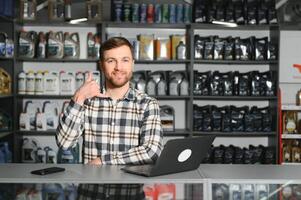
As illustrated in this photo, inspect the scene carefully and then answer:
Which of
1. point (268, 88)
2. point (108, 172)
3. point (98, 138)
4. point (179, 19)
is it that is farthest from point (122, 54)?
point (268, 88)

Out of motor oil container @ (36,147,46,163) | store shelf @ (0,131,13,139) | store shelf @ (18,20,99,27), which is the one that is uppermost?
store shelf @ (18,20,99,27)

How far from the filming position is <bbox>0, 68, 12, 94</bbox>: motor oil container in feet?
15.2

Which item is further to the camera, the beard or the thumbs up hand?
the beard

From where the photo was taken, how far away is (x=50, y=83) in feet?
16.7

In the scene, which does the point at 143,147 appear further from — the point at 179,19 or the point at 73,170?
the point at 179,19

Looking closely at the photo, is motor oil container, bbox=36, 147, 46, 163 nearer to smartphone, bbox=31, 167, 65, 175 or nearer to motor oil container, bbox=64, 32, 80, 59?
motor oil container, bbox=64, 32, 80, 59

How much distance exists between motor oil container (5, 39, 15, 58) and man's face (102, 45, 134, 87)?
111 inches

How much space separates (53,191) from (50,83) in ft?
11.5

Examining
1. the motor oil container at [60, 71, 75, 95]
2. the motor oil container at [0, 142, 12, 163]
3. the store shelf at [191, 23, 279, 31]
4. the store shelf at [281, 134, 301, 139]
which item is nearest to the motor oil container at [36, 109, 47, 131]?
the motor oil container at [60, 71, 75, 95]

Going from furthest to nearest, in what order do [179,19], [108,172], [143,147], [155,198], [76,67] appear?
[76,67] < [179,19] < [143,147] < [108,172] < [155,198]

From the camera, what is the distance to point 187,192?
175cm

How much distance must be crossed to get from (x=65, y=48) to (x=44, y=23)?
40 centimetres

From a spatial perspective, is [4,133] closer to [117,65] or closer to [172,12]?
[172,12]

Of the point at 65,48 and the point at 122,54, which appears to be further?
the point at 65,48
